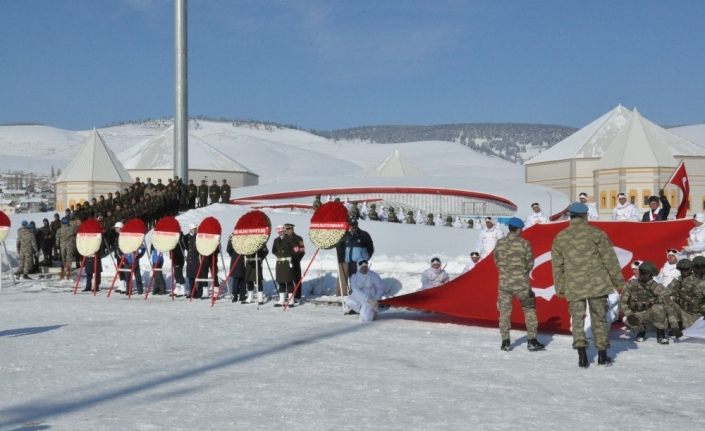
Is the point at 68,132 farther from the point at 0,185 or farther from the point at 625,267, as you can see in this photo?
the point at 625,267

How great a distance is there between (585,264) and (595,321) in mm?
521

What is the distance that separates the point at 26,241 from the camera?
19062 millimetres

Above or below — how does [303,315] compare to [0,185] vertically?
below

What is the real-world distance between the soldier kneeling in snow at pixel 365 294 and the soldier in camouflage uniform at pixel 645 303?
3383 mm

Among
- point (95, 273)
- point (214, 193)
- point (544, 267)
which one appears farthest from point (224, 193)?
point (544, 267)

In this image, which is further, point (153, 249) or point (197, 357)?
point (153, 249)

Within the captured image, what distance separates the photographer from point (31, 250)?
755 inches

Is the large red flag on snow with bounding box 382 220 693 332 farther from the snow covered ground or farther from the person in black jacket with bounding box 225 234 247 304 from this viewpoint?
the person in black jacket with bounding box 225 234 247 304

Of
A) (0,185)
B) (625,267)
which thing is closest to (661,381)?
(625,267)

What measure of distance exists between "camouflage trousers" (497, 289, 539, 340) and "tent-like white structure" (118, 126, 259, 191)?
170 ft

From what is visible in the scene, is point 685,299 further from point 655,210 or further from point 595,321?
point 655,210

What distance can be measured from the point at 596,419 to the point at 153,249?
11.4 meters

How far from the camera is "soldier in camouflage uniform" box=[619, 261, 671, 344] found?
360 inches

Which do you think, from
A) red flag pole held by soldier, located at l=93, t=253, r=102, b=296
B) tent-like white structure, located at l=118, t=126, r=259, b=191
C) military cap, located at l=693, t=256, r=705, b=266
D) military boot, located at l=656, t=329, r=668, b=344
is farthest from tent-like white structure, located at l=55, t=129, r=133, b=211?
military cap, located at l=693, t=256, r=705, b=266
